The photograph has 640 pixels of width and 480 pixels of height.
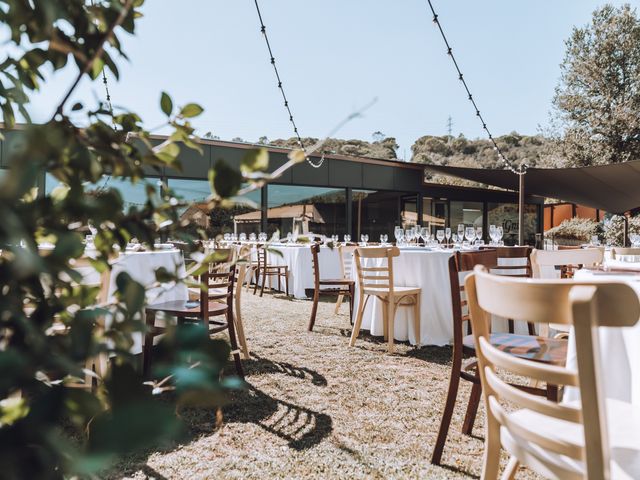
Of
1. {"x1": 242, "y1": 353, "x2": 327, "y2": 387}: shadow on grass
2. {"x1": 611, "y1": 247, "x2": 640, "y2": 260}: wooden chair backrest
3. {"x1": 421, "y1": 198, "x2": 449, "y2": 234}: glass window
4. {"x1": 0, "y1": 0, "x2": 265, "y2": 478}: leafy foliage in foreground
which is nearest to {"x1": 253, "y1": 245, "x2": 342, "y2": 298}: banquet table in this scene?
{"x1": 242, "y1": 353, "x2": 327, "y2": 387}: shadow on grass

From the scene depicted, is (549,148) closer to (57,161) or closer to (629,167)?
(629,167)

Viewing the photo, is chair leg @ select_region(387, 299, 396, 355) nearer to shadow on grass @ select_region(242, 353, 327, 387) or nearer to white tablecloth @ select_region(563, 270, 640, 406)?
shadow on grass @ select_region(242, 353, 327, 387)

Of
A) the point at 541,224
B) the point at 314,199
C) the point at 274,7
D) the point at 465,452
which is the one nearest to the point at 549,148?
the point at 541,224

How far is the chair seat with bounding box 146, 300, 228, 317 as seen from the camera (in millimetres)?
3141

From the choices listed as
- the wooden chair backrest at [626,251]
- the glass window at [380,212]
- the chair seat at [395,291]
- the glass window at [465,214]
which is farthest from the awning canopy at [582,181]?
the chair seat at [395,291]

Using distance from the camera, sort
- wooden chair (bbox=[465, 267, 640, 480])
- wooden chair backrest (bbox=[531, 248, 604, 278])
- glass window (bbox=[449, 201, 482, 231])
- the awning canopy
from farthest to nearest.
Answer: glass window (bbox=[449, 201, 482, 231]) < the awning canopy < wooden chair backrest (bbox=[531, 248, 604, 278]) < wooden chair (bbox=[465, 267, 640, 480])

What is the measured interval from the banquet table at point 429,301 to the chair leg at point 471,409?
190 centimetres

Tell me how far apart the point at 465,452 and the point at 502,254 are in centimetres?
130

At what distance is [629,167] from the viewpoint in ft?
29.9

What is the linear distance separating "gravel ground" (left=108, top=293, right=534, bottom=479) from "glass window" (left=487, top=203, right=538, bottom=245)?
13.3 m

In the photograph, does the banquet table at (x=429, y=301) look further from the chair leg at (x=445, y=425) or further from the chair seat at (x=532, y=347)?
the chair leg at (x=445, y=425)

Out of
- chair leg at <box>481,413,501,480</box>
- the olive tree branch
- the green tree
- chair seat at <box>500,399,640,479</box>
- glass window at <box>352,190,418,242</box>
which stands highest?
the green tree

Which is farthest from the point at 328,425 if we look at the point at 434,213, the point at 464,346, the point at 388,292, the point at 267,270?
the point at 434,213

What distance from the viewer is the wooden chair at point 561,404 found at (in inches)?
33.6
